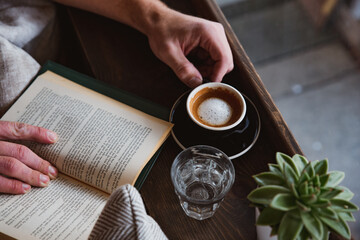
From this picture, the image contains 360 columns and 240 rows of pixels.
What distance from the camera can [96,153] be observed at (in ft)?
2.67

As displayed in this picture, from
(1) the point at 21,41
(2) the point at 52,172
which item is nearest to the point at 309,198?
(2) the point at 52,172

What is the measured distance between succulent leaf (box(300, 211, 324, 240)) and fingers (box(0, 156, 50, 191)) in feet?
1.79

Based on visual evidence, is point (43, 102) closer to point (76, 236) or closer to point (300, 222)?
point (76, 236)

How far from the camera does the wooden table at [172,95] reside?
2.42ft

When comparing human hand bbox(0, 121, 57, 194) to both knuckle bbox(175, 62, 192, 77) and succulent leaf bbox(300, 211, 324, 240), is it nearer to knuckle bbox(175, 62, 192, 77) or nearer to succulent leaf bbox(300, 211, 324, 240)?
knuckle bbox(175, 62, 192, 77)

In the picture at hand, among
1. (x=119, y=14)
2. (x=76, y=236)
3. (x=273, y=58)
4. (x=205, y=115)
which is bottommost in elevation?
(x=273, y=58)

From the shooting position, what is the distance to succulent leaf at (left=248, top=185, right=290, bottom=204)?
551 millimetres

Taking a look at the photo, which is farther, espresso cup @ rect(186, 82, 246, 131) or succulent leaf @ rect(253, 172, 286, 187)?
espresso cup @ rect(186, 82, 246, 131)

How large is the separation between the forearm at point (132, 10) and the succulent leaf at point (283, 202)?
24.5 inches

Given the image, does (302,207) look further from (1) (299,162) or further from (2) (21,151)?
(2) (21,151)

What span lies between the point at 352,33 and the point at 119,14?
1400 millimetres

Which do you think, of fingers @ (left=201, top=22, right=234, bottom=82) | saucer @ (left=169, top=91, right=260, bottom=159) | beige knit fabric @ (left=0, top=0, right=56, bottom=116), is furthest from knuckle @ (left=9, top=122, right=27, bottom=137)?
fingers @ (left=201, top=22, right=234, bottom=82)

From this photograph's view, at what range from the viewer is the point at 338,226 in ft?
1.72

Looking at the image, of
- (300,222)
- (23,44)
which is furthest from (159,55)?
(300,222)
